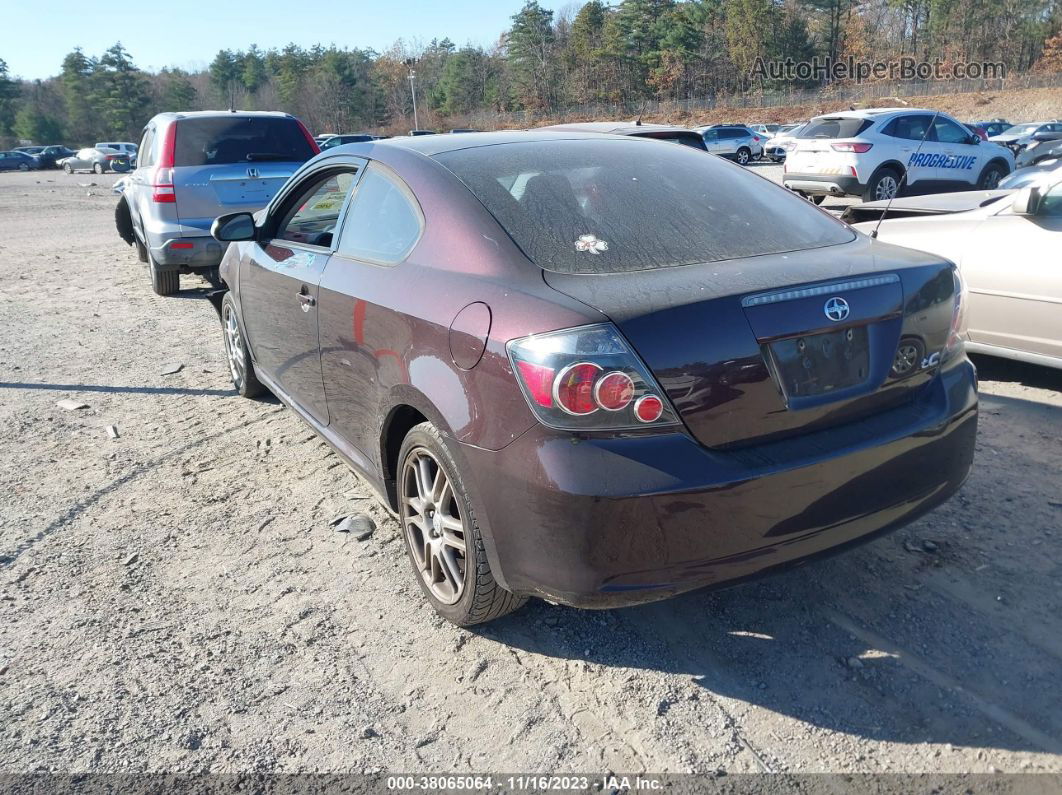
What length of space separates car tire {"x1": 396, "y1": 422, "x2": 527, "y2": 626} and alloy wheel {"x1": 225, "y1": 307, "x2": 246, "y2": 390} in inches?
102

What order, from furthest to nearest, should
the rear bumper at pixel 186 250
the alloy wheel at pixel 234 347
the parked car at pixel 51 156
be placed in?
1. the parked car at pixel 51 156
2. the rear bumper at pixel 186 250
3. the alloy wheel at pixel 234 347

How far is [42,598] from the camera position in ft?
10.8

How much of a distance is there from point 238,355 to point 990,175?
14503mm

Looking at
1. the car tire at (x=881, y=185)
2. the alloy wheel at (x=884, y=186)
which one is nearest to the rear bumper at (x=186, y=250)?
the car tire at (x=881, y=185)

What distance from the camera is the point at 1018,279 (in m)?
5.02

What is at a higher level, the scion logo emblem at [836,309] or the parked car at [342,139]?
the parked car at [342,139]

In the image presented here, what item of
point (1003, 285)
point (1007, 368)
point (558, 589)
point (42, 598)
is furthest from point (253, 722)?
point (1007, 368)

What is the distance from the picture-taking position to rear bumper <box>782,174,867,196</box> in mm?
14016

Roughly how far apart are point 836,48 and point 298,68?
66.5 m

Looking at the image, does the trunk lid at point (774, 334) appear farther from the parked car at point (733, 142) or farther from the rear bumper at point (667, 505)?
the parked car at point (733, 142)

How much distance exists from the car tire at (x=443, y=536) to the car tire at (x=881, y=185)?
42.9ft

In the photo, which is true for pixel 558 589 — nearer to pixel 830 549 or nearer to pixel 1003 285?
pixel 830 549

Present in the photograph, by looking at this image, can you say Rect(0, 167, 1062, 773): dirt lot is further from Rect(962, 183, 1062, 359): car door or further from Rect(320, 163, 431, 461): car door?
Rect(962, 183, 1062, 359): car door

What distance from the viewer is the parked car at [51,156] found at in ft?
200
